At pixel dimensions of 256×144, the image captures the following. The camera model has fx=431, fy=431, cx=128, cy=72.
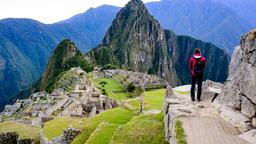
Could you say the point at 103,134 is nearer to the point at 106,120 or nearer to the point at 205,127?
the point at 106,120

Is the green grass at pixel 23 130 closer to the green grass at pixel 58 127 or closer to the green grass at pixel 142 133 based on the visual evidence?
the green grass at pixel 58 127

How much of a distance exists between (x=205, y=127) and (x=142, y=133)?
9.67ft

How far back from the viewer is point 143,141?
14.6 m

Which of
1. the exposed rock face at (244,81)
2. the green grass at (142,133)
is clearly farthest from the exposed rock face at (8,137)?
the exposed rock face at (244,81)

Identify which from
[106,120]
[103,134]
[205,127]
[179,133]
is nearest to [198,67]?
[205,127]

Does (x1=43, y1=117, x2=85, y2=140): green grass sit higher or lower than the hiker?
lower

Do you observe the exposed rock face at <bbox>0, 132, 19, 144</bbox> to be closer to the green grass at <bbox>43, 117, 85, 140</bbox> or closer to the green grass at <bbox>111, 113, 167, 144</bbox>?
the green grass at <bbox>43, 117, 85, 140</bbox>

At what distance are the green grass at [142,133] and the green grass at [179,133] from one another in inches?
56.2

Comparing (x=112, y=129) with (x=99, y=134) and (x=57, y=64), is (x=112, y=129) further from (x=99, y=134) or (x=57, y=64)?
(x=57, y=64)

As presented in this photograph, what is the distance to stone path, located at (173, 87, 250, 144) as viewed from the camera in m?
11.8

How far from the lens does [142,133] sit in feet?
49.7

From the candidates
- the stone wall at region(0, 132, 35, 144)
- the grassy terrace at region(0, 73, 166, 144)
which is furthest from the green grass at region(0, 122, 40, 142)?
the stone wall at region(0, 132, 35, 144)

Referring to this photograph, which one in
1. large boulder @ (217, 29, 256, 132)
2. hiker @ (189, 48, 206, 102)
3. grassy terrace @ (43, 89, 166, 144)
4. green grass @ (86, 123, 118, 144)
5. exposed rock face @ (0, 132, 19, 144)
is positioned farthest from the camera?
exposed rock face @ (0, 132, 19, 144)

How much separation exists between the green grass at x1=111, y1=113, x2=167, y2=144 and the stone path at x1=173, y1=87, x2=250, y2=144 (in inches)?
46.5
